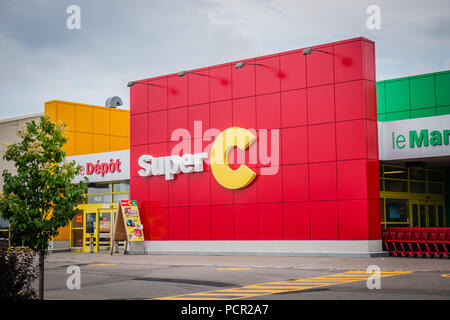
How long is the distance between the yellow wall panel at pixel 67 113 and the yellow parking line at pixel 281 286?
919 inches

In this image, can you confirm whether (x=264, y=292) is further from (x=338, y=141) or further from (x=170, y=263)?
(x=338, y=141)

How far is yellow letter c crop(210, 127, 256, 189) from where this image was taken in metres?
28.0

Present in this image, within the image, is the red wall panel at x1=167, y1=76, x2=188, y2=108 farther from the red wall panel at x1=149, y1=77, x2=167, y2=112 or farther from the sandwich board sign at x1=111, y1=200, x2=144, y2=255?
the sandwich board sign at x1=111, y1=200, x2=144, y2=255

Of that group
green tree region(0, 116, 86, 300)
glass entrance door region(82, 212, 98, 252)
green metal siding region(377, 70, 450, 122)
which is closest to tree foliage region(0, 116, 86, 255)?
green tree region(0, 116, 86, 300)

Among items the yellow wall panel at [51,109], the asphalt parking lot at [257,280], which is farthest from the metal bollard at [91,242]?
the asphalt parking lot at [257,280]

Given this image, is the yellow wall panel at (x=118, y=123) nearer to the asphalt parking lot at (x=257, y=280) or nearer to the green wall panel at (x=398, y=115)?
the asphalt parking lot at (x=257, y=280)

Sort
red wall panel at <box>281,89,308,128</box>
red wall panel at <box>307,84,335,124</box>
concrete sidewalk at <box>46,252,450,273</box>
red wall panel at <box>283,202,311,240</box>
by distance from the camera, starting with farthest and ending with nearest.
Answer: red wall panel at <box>281,89,308,128</box>, red wall panel at <box>283,202,311,240</box>, red wall panel at <box>307,84,335,124</box>, concrete sidewalk at <box>46,252,450,273</box>

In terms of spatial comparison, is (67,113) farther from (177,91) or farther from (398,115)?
(398,115)

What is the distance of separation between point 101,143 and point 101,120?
148 centimetres

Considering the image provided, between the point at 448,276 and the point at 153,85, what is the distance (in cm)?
1896

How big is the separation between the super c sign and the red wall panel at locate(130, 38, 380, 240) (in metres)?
0.32

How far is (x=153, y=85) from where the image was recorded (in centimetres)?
3206
